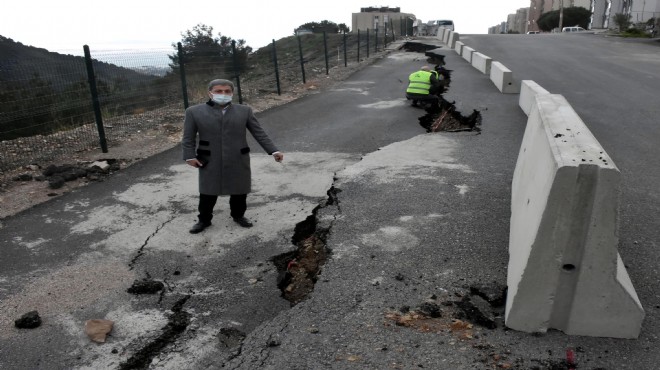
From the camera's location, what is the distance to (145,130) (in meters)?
10.1

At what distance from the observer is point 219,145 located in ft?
15.5

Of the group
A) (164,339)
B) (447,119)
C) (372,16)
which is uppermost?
(372,16)

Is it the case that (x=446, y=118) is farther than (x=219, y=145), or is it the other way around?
(x=446, y=118)

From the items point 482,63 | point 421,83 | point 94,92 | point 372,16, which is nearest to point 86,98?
point 94,92

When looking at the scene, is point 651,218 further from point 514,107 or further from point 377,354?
point 514,107

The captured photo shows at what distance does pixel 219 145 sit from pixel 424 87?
25.2ft

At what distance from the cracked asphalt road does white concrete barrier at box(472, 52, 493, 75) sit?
868 centimetres

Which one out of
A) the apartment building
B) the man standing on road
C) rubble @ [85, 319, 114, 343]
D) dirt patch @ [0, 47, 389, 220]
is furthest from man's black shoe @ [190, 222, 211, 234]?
the apartment building

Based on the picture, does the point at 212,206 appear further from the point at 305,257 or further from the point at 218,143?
the point at 305,257

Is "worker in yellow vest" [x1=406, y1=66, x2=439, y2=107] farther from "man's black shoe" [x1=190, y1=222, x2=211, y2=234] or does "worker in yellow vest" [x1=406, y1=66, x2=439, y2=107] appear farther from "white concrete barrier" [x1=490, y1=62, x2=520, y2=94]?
"man's black shoe" [x1=190, y1=222, x2=211, y2=234]

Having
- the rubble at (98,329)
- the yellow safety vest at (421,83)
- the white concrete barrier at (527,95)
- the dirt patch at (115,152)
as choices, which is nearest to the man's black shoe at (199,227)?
the rubble at (98,329)

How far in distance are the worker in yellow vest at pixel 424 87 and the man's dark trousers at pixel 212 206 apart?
7.45m

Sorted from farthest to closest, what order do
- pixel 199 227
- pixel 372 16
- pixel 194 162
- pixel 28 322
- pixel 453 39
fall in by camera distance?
1. pixel 372 16
2. pixel 453 39
3. pixel 199 227
4. pixel 194 162
5. pixel 28 322

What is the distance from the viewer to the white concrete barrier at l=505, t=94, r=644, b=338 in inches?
106
